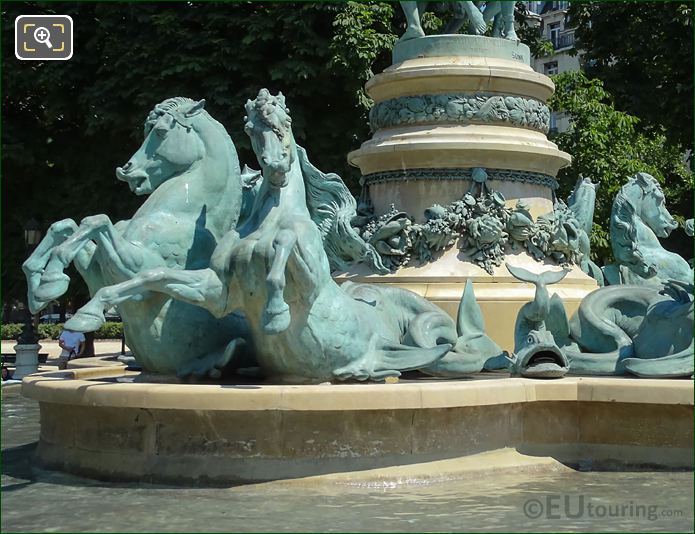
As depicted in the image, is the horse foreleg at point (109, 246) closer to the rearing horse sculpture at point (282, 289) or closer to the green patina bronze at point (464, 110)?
the rearing horse sculpture at point (282, 289)

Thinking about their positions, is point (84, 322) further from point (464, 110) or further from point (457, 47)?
point (457, 47)

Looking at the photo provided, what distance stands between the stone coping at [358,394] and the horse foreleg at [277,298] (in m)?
0.38

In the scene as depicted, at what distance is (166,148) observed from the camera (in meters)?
7.74

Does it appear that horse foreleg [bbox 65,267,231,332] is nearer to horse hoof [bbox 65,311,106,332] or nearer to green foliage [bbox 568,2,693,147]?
horse hoof [bbox 65,311,106,332]

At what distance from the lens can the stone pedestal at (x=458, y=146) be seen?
9938 mm

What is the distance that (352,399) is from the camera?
626cm

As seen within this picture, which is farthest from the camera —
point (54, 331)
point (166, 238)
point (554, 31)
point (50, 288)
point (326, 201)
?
point (554, 31)

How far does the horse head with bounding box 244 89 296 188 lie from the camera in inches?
271

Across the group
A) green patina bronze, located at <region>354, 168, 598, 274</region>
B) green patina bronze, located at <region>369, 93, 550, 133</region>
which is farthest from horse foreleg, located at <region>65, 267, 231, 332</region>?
green patina bronze, located at <region>369, 93, 550, 133</region>

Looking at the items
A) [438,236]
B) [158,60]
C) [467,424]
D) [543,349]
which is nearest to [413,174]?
[438,236]

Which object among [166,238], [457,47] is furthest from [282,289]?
[457,47]

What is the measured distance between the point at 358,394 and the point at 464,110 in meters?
4.69

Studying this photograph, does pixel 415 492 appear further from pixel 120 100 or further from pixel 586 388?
pixel 120 100

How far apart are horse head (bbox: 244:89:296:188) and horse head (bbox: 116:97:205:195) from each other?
0.90m
